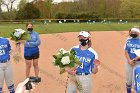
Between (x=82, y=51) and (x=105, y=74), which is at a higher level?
(x=82, y=51)

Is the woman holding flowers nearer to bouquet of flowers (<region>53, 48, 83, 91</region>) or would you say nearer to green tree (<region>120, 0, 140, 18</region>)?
bouquet of flowers (<region>53, 48, 83, 91</region>)

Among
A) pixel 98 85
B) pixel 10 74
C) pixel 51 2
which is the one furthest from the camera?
pixel 51 2

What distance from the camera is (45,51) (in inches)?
707

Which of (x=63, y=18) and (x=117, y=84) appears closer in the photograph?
(x=117, y=84)

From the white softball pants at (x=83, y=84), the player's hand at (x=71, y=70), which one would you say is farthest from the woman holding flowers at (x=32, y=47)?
the player's hand at (x=71, y=70)

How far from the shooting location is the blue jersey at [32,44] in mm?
10289

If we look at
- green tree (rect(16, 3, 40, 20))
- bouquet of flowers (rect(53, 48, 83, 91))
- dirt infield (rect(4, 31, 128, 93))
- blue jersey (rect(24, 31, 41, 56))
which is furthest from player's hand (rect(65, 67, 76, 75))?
green tree (rect(16, 3, 40, 20))

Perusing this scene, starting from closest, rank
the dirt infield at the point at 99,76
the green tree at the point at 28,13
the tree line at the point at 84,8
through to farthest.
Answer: the dirt infield at the point at 99,76 → the green tree at the point at 28,13 → the tree line at the point at 84,8

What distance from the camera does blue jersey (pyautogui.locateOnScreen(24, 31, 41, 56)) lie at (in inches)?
405

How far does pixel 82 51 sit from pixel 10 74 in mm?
2362

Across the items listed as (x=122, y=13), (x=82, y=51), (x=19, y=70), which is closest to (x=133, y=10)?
(x=122, y=13)

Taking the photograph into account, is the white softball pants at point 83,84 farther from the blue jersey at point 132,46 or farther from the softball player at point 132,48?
the blue jersey at point 132,46

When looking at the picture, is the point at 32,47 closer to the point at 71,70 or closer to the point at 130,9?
the point at 71,70

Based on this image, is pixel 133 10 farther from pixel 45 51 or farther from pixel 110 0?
pixel 45 51
